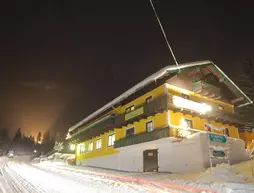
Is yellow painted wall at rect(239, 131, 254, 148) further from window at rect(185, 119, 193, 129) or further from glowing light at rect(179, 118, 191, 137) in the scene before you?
glowing light at rect(179, 118, 191, 137)

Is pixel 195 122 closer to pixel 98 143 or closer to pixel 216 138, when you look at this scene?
pixel 216 138

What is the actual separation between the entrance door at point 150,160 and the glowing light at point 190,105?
549 cm

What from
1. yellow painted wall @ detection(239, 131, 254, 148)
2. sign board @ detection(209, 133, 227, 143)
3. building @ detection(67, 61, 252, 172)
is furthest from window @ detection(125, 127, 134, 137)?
yellow painted wall @ detection(239, 131, 254, 148)

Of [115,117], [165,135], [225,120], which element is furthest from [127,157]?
[225,120]

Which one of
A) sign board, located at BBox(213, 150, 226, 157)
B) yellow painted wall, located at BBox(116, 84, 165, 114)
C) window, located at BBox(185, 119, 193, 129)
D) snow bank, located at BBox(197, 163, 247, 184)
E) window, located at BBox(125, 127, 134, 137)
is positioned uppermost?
yellow painted wall, located at BBox(116, 84, 165, 114)

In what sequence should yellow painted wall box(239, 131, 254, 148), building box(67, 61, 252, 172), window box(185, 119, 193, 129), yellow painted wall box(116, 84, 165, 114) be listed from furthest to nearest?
yellow painted wall box(239, 131, 254, 148) < yellow painted wall box(116, 84, 165, 114) < window box(185, 119, 193, 129) < building box(67, 61, 252, 172)

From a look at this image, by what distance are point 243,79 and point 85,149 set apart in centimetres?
3049

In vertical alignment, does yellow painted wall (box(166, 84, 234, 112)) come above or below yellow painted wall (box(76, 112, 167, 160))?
above

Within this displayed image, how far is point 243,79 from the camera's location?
Answer: 107ft

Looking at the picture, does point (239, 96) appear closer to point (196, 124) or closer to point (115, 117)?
point (196, 124)

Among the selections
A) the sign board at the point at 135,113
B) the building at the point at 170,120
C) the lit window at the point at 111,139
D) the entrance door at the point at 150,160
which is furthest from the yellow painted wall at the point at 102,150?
the entrance door at the point at 150,160

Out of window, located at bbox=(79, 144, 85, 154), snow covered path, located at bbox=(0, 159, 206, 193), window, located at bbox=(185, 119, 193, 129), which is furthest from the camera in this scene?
window, located at bbox=(79, 144, 85, 154)

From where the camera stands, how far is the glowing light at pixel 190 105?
19.3m

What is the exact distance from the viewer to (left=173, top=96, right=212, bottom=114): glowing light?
19.3 meters
